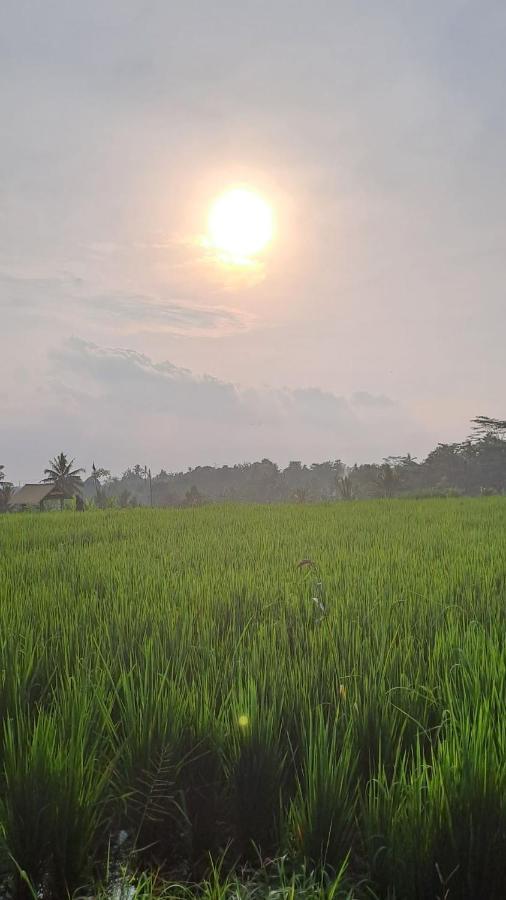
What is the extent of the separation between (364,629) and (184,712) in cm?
116

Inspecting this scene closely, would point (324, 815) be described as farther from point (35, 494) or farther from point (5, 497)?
point (5, 497)

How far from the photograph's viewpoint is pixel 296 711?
1.58 m

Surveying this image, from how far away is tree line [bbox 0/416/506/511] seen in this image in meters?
34.0

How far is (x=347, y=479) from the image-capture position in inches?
1453

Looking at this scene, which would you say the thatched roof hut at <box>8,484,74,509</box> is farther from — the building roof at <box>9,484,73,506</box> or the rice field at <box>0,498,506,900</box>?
the rice field at <box>0,498,506,900</box>

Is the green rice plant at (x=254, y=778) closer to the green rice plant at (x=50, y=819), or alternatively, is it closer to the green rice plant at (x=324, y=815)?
the green rice plant at (x=324, y=815)

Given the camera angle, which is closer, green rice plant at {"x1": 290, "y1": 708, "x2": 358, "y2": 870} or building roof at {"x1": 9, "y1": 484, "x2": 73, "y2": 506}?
green rice plant at {"x1": 290, "y1": 708, "x2": 358, "y2": 870}

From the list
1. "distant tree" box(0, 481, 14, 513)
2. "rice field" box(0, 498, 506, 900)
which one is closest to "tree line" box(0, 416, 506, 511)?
"distant tree" box(0, 481, 14, 513)

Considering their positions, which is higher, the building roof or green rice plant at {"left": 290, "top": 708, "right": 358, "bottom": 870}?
the building roof

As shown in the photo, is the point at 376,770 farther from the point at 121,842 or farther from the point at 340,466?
the point at 340,466

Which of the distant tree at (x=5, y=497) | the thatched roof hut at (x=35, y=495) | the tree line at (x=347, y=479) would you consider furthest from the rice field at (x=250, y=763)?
the distant tree at (x=5, y=497)

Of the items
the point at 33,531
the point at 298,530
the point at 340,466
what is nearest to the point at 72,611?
the point at 298,530

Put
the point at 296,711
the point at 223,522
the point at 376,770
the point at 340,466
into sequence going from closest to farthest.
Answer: the point at 376,770, the point at 296,711, the point at 223,522, the point at 340,466

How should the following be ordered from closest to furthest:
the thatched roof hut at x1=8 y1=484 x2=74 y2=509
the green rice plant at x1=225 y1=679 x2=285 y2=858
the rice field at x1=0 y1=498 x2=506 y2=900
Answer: the rice field at x1=0 y1=498 x2=506 y2=900, the green rice plant at x1=225 y1=679 x2=285 y2=858, the thatched roof hut at x1=8 y1=484 x2=74 y2=509
